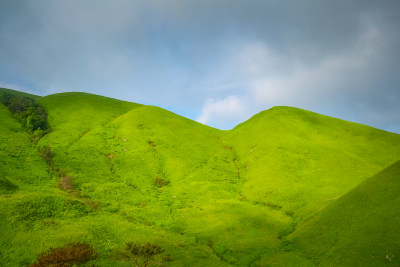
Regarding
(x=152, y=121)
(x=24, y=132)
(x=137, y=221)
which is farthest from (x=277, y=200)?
(x=24, y=132)

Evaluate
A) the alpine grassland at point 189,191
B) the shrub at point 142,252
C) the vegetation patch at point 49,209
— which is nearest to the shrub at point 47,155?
the alpine grassland at point 189,191

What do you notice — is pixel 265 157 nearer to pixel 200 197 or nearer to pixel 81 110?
pixel 200 197

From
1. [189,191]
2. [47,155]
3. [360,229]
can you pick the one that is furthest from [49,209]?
[360,229]

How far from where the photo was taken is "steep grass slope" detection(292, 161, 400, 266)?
23.0m

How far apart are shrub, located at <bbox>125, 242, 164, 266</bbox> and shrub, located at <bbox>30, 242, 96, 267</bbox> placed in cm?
374

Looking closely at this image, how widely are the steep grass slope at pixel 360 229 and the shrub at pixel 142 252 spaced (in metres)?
17.2

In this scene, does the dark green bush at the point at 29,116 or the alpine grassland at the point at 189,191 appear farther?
the dark green bush at the point at 29,116

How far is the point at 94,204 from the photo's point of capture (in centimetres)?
3800

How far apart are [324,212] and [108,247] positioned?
28584 millimetres

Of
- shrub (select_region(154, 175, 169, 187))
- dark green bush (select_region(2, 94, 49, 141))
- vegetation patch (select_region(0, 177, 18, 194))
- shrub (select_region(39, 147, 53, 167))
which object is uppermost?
dark green bush (select_region(2, 94, 49, 141))

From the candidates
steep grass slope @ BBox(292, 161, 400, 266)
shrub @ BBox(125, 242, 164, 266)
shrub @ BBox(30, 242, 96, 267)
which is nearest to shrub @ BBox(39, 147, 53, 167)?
shrub @ BBox(30, 242, 96, 267)

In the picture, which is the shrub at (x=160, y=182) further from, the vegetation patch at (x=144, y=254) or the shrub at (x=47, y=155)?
the vegetation patch at (x=144, y=254)

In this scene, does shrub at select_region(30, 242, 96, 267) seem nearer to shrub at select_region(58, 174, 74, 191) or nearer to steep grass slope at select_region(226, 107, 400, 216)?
shrub at select_region(58, 174, 74, 191)

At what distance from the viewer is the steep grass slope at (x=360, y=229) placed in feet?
75.5
